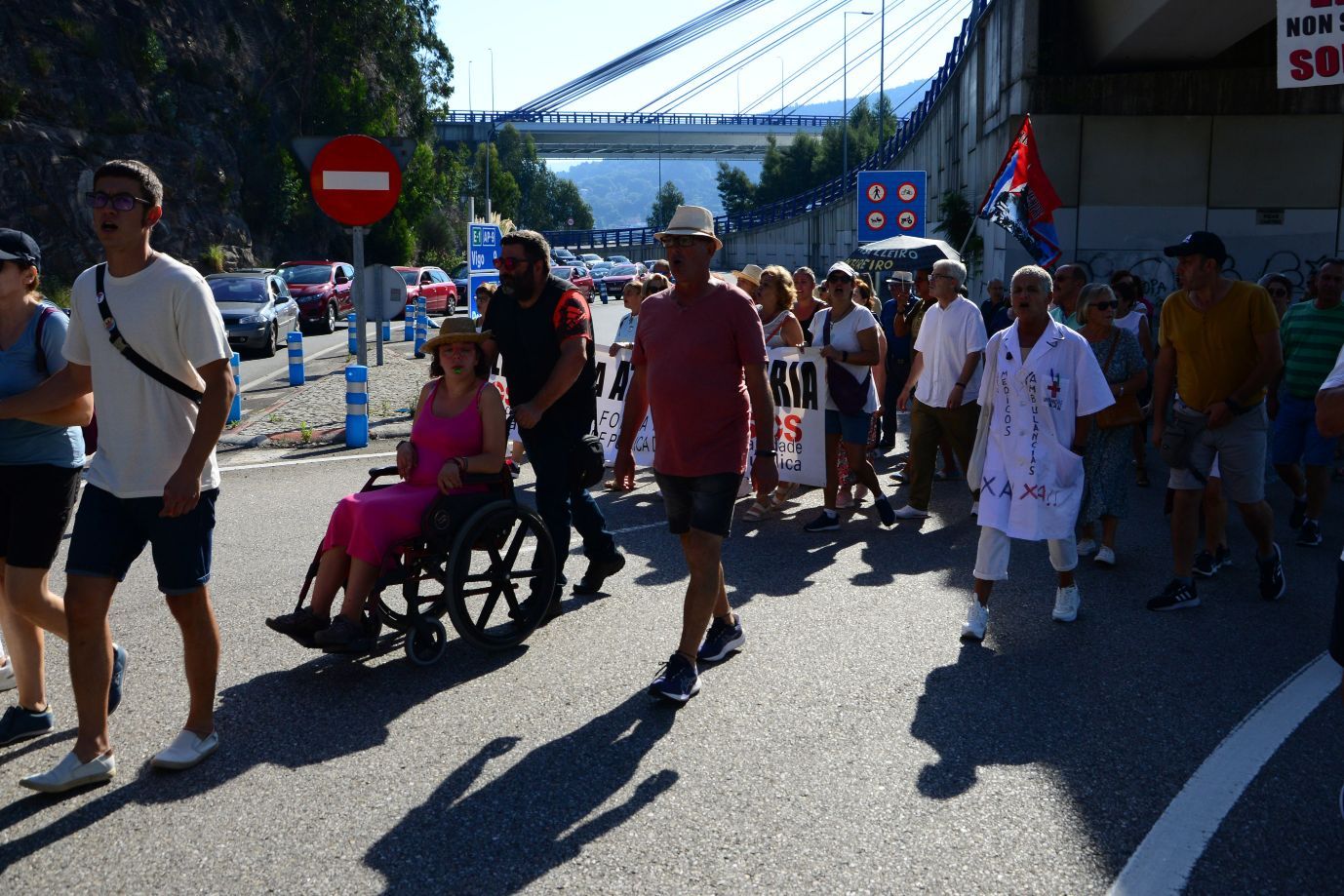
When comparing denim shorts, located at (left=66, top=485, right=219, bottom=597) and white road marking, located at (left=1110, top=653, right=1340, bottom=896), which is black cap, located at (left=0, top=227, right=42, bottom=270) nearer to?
denim shorts, located at (left=66, top=485, right=219, bottom=597)

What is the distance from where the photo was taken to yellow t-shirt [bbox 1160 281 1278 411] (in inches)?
Result: 252

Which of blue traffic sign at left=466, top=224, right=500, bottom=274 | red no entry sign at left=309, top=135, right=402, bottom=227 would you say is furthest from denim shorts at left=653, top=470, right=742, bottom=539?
blue traffic sign at left=466, top=224, right=500, bottom=274

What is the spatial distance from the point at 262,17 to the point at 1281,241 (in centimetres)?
4462

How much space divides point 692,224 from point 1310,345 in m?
5.56

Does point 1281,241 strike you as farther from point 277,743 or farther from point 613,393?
point 277,743

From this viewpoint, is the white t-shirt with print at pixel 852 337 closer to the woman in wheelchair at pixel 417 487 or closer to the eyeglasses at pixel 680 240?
the woman in wheelchair at pixel 417 487

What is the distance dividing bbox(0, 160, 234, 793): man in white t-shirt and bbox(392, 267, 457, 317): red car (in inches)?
1190

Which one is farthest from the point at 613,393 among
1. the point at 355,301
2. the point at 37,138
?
the point at 37,138

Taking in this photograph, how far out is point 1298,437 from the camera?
8414 millimetres

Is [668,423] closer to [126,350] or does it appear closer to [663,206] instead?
[126,350]

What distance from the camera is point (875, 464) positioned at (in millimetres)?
11578

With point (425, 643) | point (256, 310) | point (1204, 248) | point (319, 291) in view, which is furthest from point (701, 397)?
point (319, 291)

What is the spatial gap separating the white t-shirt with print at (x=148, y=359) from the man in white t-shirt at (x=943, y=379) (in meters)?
5.49

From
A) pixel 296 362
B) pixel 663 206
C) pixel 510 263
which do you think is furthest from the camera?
pixel 663 206
